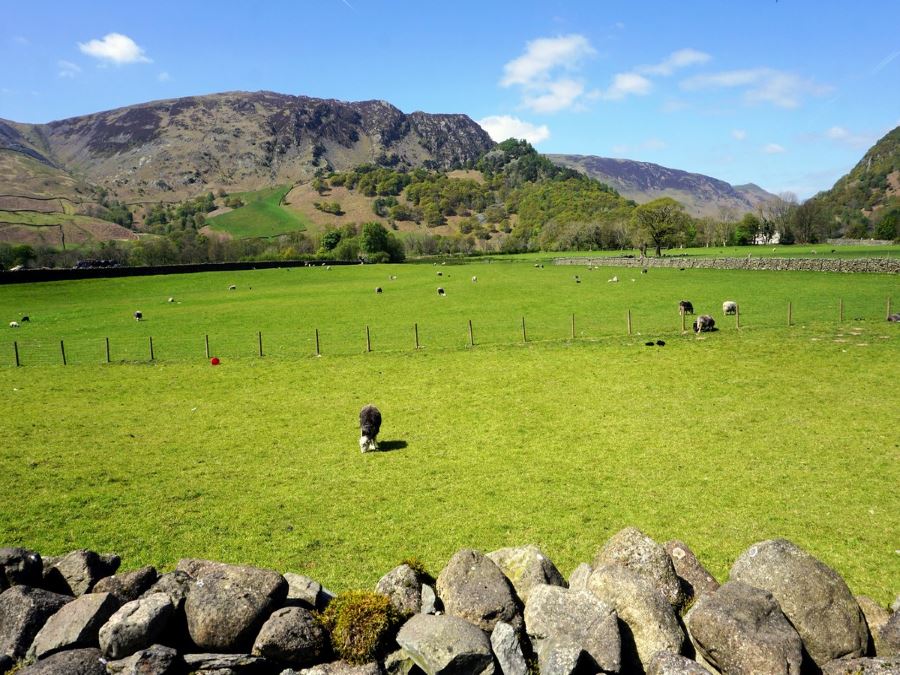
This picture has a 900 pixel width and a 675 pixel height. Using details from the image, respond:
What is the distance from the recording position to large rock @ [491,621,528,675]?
23.0 ft

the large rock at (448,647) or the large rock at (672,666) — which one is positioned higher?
the large rock at (448,647)

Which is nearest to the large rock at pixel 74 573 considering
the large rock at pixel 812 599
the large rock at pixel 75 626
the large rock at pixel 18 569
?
the large rock at pixel 18 569

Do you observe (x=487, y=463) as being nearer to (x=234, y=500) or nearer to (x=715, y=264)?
(x=234, y=500)

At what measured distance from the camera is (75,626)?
718 cm

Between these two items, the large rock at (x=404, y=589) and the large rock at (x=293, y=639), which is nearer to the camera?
the large rock at (x=293, y=639)

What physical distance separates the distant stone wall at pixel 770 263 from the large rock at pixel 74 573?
283 feet

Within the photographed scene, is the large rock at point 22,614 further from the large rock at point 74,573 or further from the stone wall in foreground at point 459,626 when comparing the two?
the large rock at point 74,573

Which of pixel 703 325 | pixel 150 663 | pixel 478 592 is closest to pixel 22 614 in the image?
pixel 150 663

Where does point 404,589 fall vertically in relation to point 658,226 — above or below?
below

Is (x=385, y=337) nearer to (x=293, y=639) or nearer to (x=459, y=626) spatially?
(x=293, y=639)

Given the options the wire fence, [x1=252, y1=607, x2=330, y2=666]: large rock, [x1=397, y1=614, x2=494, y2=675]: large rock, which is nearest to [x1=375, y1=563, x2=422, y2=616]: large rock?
[x1=397, y1=614, x2=494, y2=675]: large rock

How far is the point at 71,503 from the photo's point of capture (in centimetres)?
1545

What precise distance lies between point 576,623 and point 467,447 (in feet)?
39.0

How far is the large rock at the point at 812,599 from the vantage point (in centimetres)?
723
